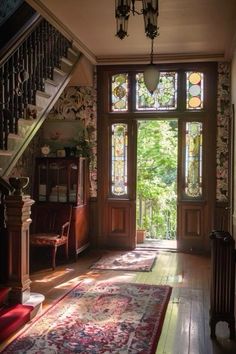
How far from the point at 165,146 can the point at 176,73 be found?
246cm

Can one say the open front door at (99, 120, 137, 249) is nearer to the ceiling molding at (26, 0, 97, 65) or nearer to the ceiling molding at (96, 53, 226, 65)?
the ceiling molding at (96, 53, 226, 65)

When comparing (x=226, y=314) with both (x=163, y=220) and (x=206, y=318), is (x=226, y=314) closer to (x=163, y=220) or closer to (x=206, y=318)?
(x=206, y=318)

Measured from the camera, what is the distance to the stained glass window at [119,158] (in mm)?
7430

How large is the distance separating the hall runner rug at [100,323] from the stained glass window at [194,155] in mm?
2488

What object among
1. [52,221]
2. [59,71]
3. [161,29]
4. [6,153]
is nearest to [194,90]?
[161,29]

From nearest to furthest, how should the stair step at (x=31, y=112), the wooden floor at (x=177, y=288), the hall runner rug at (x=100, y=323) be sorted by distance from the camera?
the hall runner rug at (x=100, y=323) < the wooden floor at (x=177, y=288) < the stair step at (x=31, y=112)

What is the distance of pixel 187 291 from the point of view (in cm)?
504

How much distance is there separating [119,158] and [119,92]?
3.83 ft

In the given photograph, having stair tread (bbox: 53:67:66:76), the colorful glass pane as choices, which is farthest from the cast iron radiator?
the colorful glass pane

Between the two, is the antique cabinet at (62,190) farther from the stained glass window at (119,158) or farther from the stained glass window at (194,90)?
the stained glass window at (194,90)

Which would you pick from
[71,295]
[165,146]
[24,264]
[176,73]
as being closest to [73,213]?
[71,295]

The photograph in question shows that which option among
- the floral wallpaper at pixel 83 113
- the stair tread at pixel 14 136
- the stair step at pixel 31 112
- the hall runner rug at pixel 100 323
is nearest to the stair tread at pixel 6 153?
the stair tread at pixel 14 136

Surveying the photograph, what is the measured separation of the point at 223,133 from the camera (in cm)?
695

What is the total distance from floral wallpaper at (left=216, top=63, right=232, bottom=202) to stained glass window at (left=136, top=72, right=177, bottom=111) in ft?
2.53
